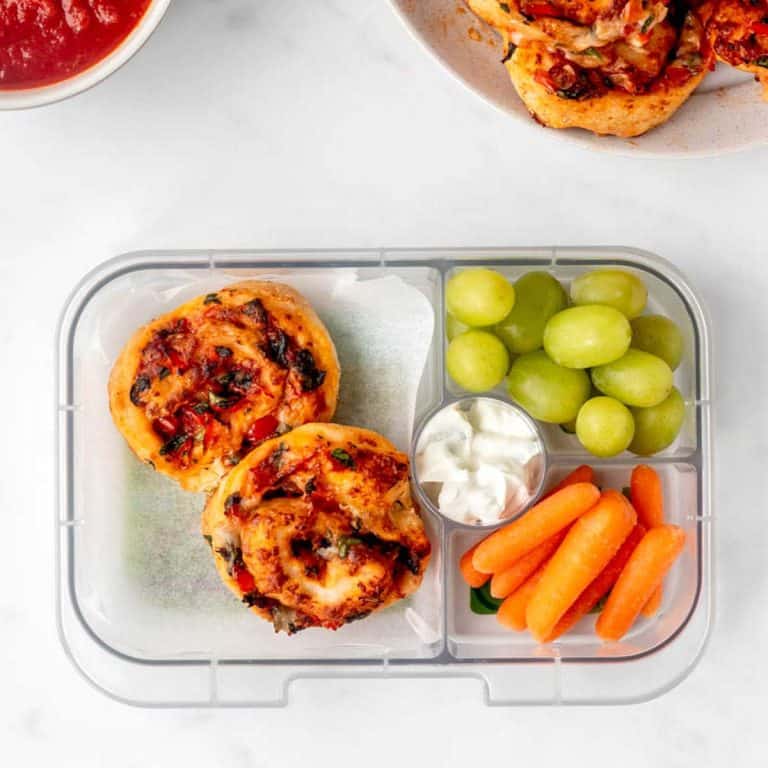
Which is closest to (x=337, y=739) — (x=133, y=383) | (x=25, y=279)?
(x=133, y=383)

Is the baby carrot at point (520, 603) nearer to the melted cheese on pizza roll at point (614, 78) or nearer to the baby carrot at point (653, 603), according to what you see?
the baby carrot at point (653, 603)

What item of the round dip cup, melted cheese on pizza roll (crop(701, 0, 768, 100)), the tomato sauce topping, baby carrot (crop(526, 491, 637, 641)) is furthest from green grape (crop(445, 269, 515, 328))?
melted cheese on pizza roll (crop(701, 0, 768, 100))

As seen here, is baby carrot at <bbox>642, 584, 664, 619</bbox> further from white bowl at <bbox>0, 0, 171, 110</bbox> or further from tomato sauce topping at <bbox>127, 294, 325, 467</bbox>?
white bowl at <bbox>0, 0, 171, 110</bbox>

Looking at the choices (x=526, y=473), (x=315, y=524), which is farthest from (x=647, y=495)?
(x=315, y=524)

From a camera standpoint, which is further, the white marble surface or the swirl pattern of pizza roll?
the white marble surface

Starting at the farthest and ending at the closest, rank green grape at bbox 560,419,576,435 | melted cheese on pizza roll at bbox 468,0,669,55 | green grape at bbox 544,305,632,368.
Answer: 1. green grape at bbox 560,419,576,435
2. green grape at bbox 544,305,632,368
3. melted cheese on pizza roll at bbox 468,0,669,55

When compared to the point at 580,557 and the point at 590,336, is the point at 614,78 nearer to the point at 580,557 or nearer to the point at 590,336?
the point at 590,336
